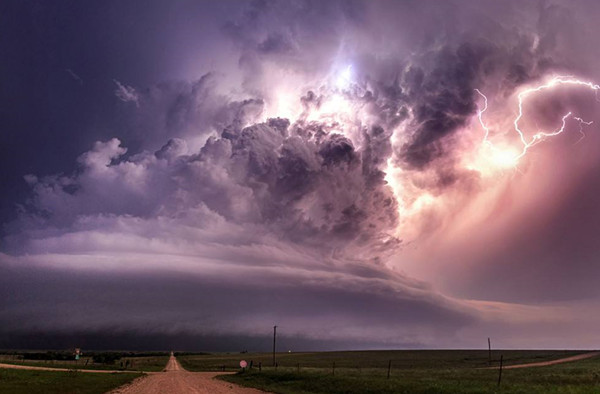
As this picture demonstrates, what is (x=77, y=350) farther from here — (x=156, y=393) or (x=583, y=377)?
(x=583, y=377)

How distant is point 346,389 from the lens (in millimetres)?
38500

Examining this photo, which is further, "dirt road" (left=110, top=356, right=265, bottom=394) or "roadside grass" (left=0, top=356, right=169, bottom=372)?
"roadside grass" (left=0, top=356, right=169, bottom=372)

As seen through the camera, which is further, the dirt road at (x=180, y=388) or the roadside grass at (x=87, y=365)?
the roadside grass at (x=87, y=365)

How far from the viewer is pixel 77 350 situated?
102 m

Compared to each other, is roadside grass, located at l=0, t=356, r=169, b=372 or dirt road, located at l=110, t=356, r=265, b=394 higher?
dirt road, located at l=110, t=356, r=265, b=394

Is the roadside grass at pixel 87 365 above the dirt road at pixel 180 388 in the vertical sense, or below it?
below

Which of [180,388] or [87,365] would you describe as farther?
[87,365]

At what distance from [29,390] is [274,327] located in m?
63.5

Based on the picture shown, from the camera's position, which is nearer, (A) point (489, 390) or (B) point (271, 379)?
(A) point (489, 390)

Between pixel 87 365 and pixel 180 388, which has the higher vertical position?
pixel 180 388

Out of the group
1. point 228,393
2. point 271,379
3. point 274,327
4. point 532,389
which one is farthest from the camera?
point 274,327

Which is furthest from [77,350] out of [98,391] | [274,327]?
[98,391]

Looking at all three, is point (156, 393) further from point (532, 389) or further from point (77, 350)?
point (77, 350)

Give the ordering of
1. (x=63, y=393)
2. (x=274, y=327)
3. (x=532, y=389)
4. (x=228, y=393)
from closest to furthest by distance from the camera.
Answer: (x=532, y=389)
(x=63, y=393)
(x=228, y=393)
(x=274, y=327)
